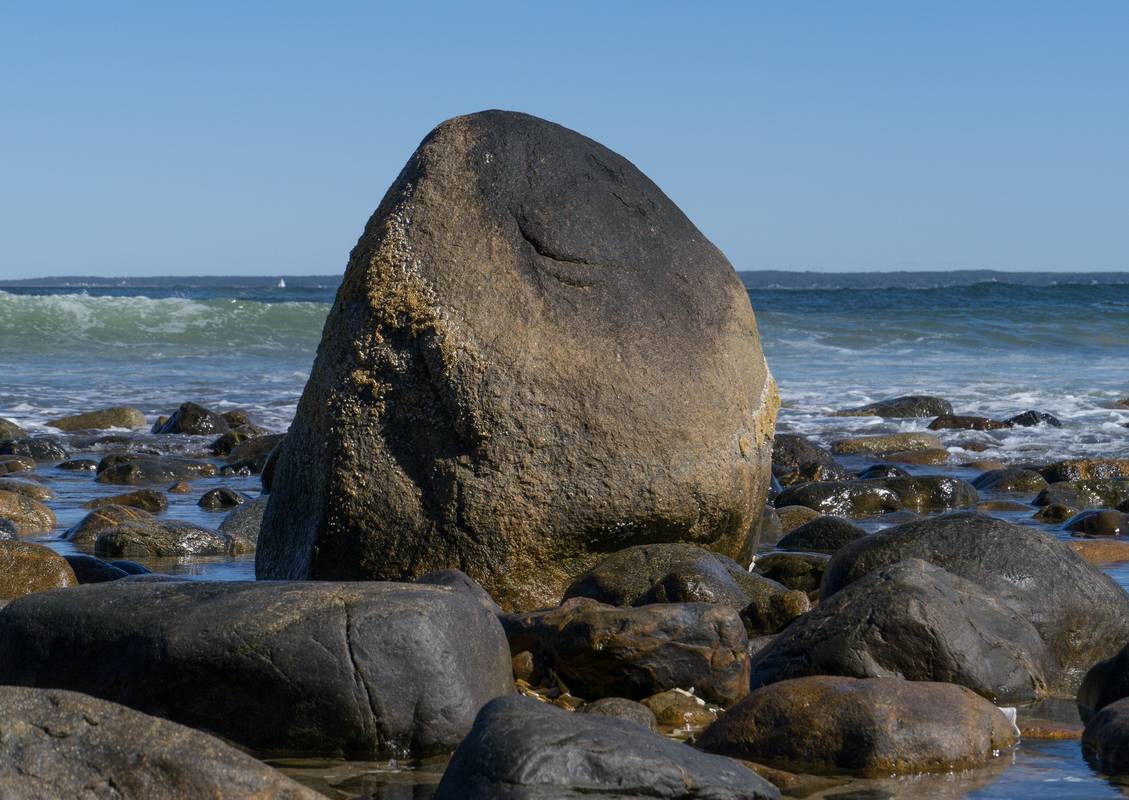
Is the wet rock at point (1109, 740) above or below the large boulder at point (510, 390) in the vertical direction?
below

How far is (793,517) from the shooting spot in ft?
28.9

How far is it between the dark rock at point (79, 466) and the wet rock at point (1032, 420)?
30.0 feet

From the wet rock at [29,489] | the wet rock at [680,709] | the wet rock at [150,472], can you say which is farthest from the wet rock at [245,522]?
the wet rock at [680,709]

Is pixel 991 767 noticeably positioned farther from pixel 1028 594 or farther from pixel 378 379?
pixel 378 379

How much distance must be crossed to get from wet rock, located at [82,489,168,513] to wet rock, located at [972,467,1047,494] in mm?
6000

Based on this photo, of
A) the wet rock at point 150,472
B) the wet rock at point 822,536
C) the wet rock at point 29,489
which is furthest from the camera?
the wet rock at point 150,472

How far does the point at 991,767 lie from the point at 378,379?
2.84 metres

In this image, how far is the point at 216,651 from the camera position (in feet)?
13.6

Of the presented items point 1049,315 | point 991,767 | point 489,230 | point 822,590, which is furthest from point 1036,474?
point 1049,315

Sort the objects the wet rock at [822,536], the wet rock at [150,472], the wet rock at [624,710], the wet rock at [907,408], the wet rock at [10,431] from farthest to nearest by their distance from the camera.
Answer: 1. the wet rock at [907,408]
2. the wet rock at [10,431]
3. the wet rock at [150,472]
4. the wet rock at [822,536]
5. the wet rock at [624,710]

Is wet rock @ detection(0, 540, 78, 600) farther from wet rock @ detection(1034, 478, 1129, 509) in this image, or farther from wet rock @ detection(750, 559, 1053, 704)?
wet rock @ detection(1034, 478, 1129, 509)

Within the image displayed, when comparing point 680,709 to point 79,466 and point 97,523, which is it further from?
point 79,466

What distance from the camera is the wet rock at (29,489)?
10.1 meters

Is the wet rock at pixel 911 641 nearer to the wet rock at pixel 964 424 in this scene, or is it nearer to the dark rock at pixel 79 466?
the dark rock at pixel 79 466
